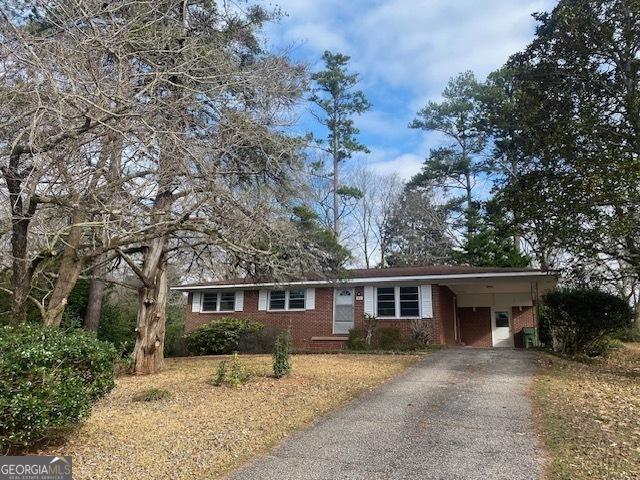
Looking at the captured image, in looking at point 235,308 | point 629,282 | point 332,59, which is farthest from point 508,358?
point 332,59

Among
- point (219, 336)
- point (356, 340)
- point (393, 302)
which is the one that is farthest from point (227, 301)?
point (393, 302)

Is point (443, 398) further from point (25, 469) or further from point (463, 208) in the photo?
point (463, 208)

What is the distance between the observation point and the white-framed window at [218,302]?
891 inches

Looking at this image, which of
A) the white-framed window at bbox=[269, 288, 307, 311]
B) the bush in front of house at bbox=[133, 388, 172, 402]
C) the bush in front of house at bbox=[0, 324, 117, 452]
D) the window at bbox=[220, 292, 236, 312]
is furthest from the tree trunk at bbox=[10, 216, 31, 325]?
the window at bbox=[220, 292, 236, 312]

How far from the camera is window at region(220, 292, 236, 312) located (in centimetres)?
2256

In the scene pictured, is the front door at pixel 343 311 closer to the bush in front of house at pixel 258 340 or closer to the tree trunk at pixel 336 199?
the bush in front of house at pixel 258 340

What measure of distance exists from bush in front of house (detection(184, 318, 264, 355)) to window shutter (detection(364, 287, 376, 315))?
168 inches

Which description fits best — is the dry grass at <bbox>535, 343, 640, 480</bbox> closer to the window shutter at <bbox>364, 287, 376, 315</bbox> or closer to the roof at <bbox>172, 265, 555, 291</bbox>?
the roof at <bbox>172, 265, 555, 291</bbox>

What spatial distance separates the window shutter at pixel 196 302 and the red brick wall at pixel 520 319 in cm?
1461

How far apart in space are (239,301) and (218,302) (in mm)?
1183

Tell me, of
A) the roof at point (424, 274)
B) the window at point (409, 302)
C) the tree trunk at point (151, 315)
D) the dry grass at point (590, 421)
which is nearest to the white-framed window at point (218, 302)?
the roof at point (424, 274)

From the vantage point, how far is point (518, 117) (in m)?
14.5

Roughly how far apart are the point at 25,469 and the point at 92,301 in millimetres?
14801

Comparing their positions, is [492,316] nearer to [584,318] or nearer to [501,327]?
[501,327]
